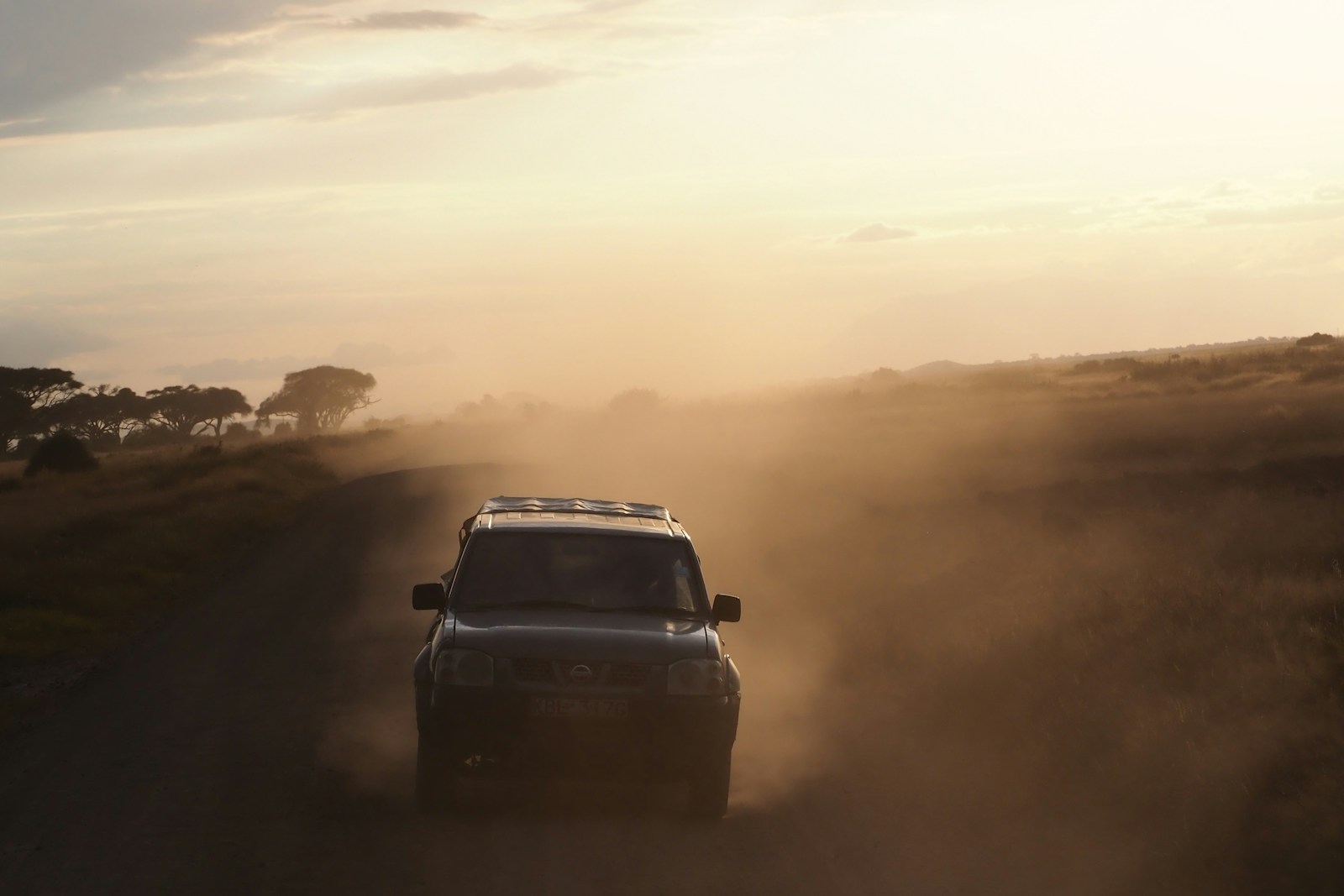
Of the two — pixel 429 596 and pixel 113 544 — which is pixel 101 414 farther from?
pixel 429 596

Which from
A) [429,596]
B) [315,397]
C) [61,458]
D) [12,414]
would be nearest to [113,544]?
[429,596]

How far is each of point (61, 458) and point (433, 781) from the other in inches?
1936

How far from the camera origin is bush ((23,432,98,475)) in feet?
171

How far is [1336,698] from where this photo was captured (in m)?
8.70

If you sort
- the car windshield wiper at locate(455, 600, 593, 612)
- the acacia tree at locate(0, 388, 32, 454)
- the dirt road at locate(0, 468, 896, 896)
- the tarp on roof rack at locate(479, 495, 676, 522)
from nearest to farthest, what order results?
1. the dirt road at locate(0, 468, 896, 896)
2. the car windshield wiper at locate(455, 600, 593, 612)
3. the tarp on roof rack at locate(479, 495, 676, 522)
4. the acacia tree at locate(0, 388, 32, 454)

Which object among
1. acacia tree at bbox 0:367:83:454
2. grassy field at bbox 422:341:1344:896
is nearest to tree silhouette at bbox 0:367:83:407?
acacia tree at bbox 0:367:83:454

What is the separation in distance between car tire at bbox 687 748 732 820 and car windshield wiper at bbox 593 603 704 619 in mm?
1007

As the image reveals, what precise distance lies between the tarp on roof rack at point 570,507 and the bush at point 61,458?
149 feet

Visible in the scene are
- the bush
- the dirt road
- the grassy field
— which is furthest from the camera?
the bush

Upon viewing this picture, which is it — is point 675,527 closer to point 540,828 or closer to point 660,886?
point 540,828

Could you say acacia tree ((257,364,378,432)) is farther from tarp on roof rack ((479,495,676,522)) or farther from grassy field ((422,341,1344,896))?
tarp on roof rack ((479,495,676,522))

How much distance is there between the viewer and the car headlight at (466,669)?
8.16 meters

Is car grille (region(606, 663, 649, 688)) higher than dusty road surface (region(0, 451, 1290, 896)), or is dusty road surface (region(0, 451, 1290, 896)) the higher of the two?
car grille (region(606, 663, 649, 688))

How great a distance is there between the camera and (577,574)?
9250mm
